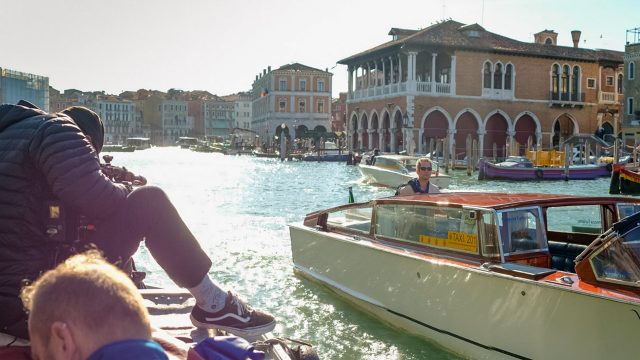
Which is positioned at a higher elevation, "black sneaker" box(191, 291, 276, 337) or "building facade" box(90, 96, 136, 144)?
"building facade" box(90, 96, 136, 144)

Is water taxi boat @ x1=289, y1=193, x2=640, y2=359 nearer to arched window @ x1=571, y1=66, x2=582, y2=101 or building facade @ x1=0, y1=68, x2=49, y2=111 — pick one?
arched window @ x1=571, y1=66, x2=582, y2=101

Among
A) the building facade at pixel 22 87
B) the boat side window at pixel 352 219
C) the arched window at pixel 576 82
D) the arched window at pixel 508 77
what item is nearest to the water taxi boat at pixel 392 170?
the boat side window at pixel 352 219

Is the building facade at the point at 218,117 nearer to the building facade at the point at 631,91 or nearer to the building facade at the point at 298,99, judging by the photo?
the building facade at the point at 298,99

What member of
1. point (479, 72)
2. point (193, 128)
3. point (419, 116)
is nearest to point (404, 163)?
point (419, 116)

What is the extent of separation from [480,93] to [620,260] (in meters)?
40.4

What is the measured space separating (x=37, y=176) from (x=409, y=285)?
12.1ft

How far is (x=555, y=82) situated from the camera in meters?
45.8

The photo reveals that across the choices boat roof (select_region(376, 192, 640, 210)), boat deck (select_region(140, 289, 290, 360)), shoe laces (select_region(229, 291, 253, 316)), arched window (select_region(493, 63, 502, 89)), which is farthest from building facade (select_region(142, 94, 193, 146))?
shoe laces (select_region(229, 291, 253, 316))

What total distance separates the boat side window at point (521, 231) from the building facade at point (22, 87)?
9533 centimetres

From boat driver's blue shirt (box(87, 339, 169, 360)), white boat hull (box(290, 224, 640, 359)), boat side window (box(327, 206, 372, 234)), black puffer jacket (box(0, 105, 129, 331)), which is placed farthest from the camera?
boat side window (box(327, 206, 372, 234))

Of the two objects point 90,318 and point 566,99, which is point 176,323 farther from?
point 566,99

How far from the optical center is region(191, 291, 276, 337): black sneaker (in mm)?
3010

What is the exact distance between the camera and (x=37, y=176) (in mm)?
2561

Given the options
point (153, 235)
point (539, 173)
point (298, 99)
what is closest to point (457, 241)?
point (153, 235)
